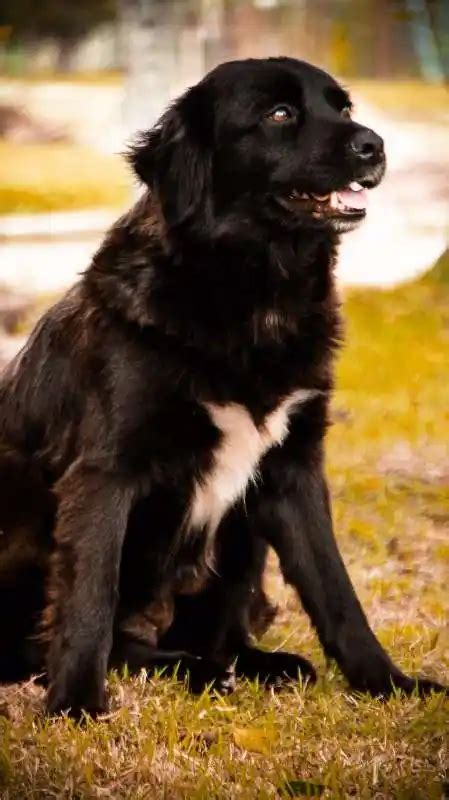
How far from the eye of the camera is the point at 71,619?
2.24m

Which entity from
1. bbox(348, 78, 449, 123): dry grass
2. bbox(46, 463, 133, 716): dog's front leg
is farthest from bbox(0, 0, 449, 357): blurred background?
bbox(46, 463, 133, 716): dog's front leg

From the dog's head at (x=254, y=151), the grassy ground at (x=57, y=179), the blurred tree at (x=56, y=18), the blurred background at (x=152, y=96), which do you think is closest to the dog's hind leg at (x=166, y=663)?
the dog's head at (x=254, y=151)

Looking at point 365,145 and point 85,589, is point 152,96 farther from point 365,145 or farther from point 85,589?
point 85,589

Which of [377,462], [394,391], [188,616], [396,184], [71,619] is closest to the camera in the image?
[71,619]

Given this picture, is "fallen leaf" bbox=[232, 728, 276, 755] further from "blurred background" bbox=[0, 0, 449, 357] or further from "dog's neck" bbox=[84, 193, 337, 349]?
"blurred background" bbox=[0, 0, 449, 357]

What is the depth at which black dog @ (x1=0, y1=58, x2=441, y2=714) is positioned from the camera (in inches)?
88.8

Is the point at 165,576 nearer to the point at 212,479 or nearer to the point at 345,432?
the point at 212,479

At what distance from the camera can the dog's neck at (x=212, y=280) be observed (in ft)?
7.54

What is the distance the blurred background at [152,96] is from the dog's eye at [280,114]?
53.6 inches

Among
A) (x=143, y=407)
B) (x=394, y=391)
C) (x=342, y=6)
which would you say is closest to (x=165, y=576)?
(x=143, y=407)

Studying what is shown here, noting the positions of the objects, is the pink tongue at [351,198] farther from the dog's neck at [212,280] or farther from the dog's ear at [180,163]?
the dog's ear at [180,163]

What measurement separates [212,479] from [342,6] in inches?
93.2

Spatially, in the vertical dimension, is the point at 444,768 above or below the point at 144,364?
below

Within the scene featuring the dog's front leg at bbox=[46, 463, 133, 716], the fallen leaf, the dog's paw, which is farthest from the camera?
the dog's paw
